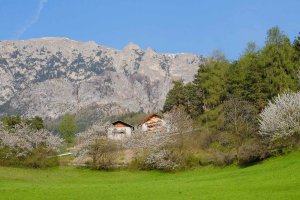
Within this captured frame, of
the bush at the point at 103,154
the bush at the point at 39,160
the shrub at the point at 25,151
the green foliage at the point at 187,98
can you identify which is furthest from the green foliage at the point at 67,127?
the bush at the point at 103,154

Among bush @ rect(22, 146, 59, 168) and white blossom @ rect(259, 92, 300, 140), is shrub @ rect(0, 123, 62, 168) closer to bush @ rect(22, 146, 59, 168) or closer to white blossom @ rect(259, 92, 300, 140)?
bush @ rect(22, 146, 59, 168)

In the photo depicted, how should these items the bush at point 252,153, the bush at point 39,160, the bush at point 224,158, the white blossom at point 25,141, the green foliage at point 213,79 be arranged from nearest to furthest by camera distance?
the bush at point 252,153
the bush at point 224,158
the bush at point 39,160
the white blossom at point 25,141
the green foliage at point 213,79

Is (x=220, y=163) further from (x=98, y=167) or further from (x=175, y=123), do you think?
(x=98, y=167)

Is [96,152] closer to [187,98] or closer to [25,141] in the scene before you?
[25,141]

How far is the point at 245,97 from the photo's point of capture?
75.8m

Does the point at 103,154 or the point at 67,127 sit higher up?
the point at 67,127

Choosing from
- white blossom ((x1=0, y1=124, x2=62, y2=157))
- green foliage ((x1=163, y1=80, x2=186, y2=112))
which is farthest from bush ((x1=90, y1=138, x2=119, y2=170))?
green foliage ((x1=163, y1=80, x2=186, y2=112))

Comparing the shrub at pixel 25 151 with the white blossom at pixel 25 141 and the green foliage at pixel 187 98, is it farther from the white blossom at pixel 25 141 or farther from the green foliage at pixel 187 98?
the green foliage at pixel 187 98

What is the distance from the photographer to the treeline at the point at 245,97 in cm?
5303

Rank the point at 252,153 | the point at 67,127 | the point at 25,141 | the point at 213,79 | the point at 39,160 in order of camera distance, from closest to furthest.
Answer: the point at 252,153 → the point at 39,160 → the point at 25,141 → the point at 213,79 → the point at 67,127

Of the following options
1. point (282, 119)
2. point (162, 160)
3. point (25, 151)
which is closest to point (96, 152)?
point (25, 151)

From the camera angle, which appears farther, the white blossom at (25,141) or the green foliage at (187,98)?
the green foliage at (187,98)

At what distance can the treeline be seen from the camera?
53031 millimetres

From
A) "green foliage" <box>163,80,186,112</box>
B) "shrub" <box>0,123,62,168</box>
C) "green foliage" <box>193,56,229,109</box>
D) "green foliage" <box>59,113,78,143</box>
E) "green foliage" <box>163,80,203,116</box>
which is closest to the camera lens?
"shrub" <box>0,123,62,168</box>
